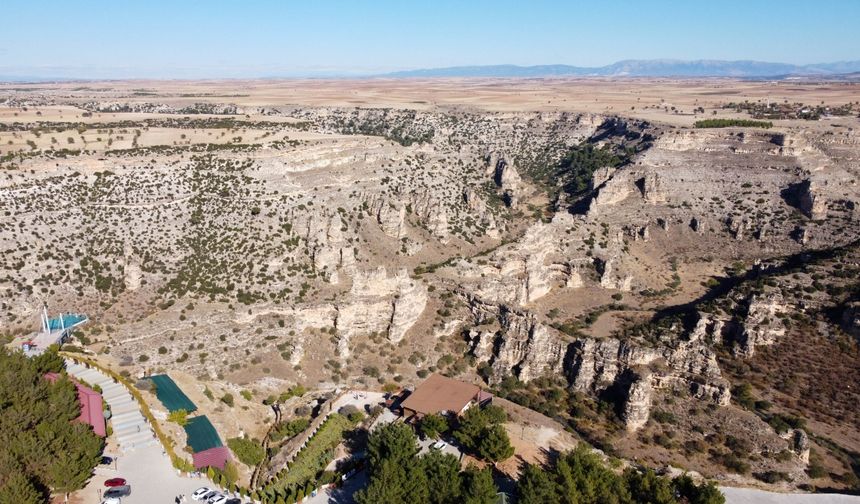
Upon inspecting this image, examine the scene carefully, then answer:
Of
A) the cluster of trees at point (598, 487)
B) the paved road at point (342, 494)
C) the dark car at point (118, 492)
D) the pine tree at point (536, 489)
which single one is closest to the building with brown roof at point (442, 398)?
the paved road at point (342, 494)

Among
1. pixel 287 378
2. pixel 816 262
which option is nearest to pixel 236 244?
pixel 287 378

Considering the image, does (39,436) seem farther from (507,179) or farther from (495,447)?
(507,179)

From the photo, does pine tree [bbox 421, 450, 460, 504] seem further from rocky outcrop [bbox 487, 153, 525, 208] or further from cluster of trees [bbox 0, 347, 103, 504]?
rocky outcrop [bbox 487, 153, 525, 208]

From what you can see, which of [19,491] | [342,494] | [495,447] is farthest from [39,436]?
[495,447]

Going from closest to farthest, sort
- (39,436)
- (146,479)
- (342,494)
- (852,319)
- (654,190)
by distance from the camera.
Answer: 1. (39,436)
2. (146,479)
3. (342,494)
4. (852,319)
5. (654,190)

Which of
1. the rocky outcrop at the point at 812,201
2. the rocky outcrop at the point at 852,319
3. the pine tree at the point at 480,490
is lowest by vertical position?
the pine tree at the point at 480,490

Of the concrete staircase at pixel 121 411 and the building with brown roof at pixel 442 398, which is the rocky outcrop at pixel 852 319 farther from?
the concrete staircase at pixel 121 411

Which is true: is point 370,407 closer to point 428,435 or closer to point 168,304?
point 428,435
